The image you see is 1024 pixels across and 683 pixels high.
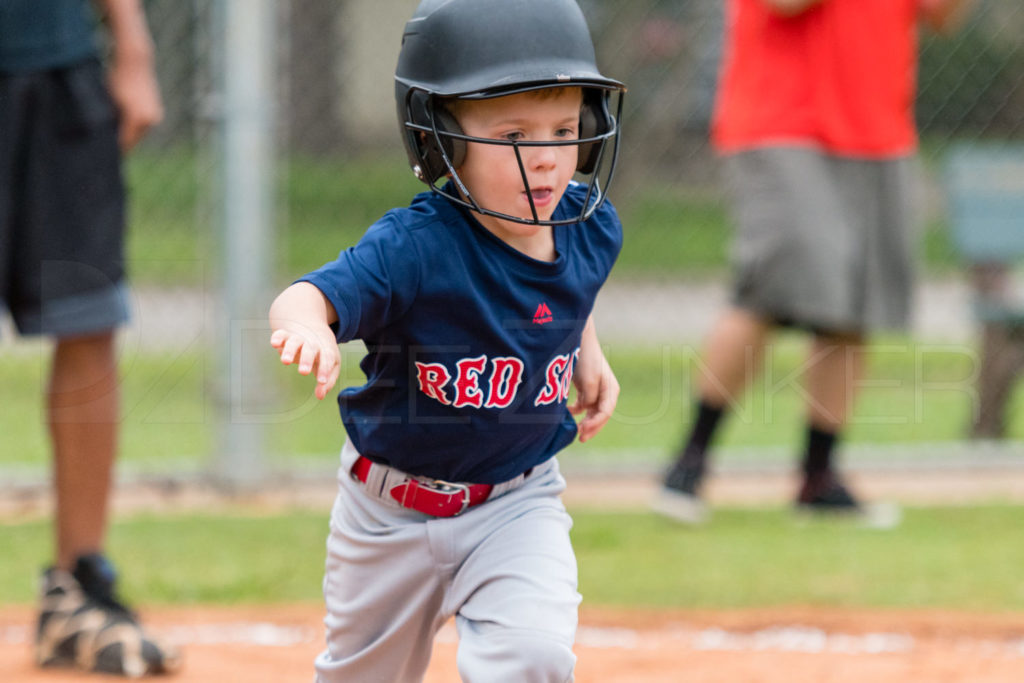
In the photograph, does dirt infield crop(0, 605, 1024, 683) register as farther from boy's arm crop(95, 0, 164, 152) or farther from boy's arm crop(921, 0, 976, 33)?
boy's arm crop(921, 0, 976, 33)

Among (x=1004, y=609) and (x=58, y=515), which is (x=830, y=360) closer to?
(x=1004, y=609)

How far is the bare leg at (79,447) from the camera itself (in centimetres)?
296

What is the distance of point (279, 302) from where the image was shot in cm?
184

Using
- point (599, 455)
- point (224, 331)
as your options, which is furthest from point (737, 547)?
point (224, 331)

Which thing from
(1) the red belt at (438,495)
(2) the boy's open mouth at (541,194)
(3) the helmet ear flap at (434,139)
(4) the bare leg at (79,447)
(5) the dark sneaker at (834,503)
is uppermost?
(3) the helmet ear flap at (434,139)

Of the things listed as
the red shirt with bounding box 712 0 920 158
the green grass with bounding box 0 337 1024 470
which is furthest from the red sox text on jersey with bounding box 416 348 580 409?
the green grass with bounding box 0 337 1024 470

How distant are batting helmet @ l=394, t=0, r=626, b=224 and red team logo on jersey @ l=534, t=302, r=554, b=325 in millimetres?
152

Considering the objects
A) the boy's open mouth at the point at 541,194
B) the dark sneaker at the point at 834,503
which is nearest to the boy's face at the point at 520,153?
the boy's open mouth at the point at 541,194

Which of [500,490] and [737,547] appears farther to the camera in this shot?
[737,547]

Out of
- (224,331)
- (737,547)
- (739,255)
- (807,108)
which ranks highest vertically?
(807,108)

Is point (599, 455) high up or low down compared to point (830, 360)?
down

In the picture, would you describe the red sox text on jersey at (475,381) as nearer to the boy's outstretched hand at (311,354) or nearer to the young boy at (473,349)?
the young boy at (473,349)

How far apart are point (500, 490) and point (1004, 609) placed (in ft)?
5.94

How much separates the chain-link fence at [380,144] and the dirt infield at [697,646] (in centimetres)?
147
